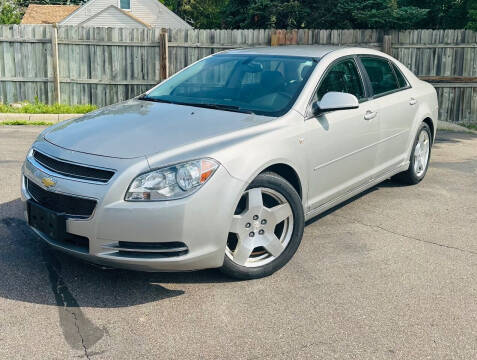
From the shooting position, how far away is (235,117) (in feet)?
14.9

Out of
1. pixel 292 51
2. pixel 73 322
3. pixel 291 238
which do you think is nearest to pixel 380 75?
pixel 292 51

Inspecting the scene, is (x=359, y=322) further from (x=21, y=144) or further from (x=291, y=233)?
(x=21, y=144)

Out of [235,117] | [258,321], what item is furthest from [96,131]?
[258,321]

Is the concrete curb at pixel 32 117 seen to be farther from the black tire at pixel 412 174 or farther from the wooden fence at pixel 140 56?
the black tire at pixel 412 174

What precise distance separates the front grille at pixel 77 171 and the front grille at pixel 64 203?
0.15m

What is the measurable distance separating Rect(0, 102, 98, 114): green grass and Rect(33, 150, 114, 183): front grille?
8.50m

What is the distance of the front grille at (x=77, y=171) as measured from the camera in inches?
147

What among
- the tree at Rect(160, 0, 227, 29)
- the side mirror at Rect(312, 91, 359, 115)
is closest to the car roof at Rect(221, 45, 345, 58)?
the side mirror at Rect(312, 91, 359, 115)

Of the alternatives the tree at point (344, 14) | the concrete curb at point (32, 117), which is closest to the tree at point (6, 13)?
the tree at point (344, 14)

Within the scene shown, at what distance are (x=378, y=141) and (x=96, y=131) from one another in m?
2.89

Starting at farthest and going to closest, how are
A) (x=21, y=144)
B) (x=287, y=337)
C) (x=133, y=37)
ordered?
(x=133, y=37), (x=21, y=144), (x=287, y=337)

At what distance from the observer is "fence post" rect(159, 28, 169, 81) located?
41.6 ft

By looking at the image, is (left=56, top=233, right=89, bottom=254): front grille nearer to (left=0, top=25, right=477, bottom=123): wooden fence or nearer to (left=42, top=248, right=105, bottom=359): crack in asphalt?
(left=42, top=248, right=105, bottom=359): crack in asphalt

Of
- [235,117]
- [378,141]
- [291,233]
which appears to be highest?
[235,117]
